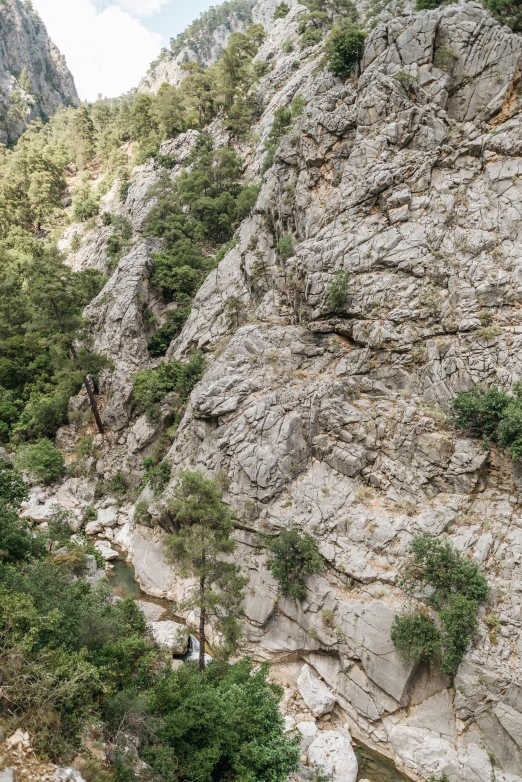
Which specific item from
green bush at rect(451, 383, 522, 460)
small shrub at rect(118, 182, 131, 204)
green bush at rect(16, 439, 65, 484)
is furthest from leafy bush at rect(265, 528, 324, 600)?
small shrub at rect(118, 182, 131, 204)

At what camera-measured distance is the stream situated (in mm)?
15648

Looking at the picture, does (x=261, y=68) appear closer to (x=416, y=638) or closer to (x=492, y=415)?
(x=492, y=415)

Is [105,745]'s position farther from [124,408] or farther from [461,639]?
[124,408]

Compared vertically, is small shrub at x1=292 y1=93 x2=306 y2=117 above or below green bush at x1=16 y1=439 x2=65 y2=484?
above

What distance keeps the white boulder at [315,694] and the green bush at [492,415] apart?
44.1 ft

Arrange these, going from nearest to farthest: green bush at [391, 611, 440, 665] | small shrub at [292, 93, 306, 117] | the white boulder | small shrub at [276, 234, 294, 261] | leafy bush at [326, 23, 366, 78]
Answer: green bush at [391, 611, 440, 665], the white boulder, leafy bush at [326, 23, 366, 78], small shrub at [276, 234, 294, 261], small shrub at [292, 93, 306, 117]

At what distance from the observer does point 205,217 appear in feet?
147

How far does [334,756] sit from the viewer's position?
15.5 m

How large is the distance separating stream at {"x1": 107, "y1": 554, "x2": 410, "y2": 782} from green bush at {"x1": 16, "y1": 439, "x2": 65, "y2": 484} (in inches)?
398

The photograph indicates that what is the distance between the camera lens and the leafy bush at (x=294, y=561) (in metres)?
20.2

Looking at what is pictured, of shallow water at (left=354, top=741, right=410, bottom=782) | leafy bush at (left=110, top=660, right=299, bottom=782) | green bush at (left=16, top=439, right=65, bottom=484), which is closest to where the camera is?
leafy bush at (left=110, top=660, right=299, bottom=782)

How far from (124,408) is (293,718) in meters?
25.2

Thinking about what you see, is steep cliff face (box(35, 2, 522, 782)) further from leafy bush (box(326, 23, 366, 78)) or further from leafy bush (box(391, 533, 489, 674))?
leafy bush (box(326, 23, 366, 78))

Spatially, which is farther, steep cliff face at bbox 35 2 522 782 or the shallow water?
steep cliff face at bbox 35 2 522 782
